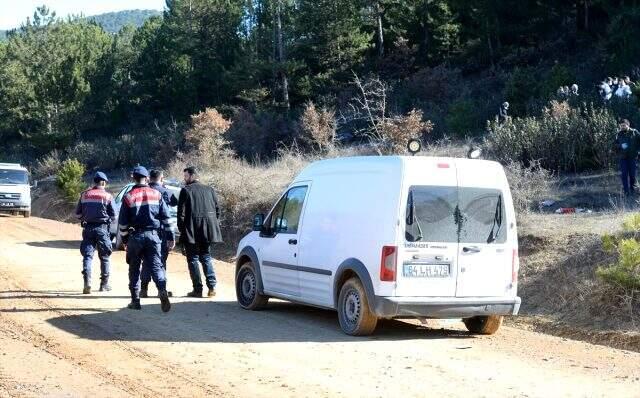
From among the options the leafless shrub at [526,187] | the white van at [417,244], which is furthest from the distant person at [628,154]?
the white van at [417,244]

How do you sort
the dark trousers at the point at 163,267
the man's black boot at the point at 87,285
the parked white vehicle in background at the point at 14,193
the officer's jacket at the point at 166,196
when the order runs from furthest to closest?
the parked white vehicle in background at the point at 14,193 < the man's black boot at the point at 87,285 < the officer's jacket at the point at 166,196 < the dark trousers at the point at 163,267

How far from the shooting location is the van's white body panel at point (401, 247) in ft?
35.6

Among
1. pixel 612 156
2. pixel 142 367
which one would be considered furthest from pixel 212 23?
pixel 142 367

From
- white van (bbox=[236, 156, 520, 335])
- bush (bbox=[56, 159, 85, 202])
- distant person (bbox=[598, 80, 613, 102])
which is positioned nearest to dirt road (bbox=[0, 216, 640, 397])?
white van (bbox=[236, 156, 520, 335])

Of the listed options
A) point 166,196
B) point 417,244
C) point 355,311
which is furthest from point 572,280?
point 166,196

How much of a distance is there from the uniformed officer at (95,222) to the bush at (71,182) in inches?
912

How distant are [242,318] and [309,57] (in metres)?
44.8

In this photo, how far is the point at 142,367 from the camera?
31.2ft

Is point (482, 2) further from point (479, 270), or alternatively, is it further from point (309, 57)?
point (479, 270)

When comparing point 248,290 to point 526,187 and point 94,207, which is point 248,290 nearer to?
point 94,207

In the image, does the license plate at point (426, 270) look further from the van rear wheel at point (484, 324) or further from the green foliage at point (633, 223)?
the green foliage at point (633, 223)

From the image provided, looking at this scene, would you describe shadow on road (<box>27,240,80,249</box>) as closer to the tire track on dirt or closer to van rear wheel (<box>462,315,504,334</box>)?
the tire track on dirt

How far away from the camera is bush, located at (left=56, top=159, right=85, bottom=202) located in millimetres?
38000

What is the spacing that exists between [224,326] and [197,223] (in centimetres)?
278
